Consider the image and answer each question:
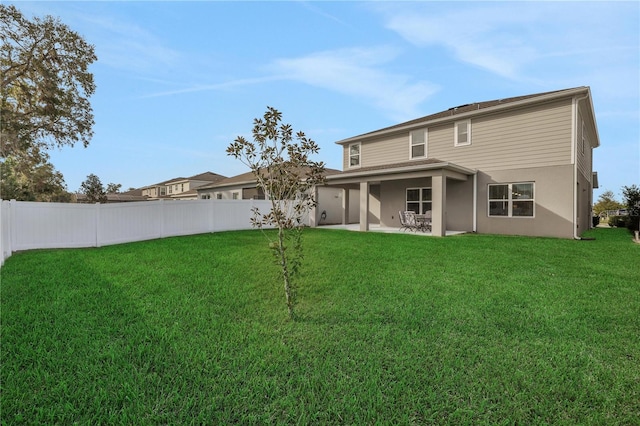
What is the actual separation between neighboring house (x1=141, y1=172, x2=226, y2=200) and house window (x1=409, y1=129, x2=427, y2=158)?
29.4 metres

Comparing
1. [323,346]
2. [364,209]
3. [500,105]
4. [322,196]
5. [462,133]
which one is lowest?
[323,346]

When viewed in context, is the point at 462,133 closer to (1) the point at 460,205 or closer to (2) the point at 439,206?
(1) the point at 460,205

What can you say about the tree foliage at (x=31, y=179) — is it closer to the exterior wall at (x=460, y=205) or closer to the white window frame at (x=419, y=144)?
the white window frame at (x=419, y=144)

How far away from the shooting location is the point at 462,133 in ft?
45.9

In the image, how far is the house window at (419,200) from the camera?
50.2ft

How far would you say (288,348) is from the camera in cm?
312

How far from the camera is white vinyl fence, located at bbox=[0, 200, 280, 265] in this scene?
8.69 m

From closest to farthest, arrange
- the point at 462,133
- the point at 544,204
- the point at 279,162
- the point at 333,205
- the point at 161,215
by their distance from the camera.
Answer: the point at 279,162
the point at 161,215
the point at 544,204
the point at 462,133
the point at 333,205

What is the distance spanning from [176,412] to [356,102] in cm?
1425

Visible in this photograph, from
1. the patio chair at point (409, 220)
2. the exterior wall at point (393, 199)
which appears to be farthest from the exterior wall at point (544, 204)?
the exterior wall at point (393, 199)

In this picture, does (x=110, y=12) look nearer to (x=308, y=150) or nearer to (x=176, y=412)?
(x=308, y=150)

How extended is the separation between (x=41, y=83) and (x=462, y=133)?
2148 cm

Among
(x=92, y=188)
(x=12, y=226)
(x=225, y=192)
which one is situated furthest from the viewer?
(x=92, y=188)

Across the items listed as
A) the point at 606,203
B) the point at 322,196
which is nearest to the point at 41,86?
the point at 322,196
